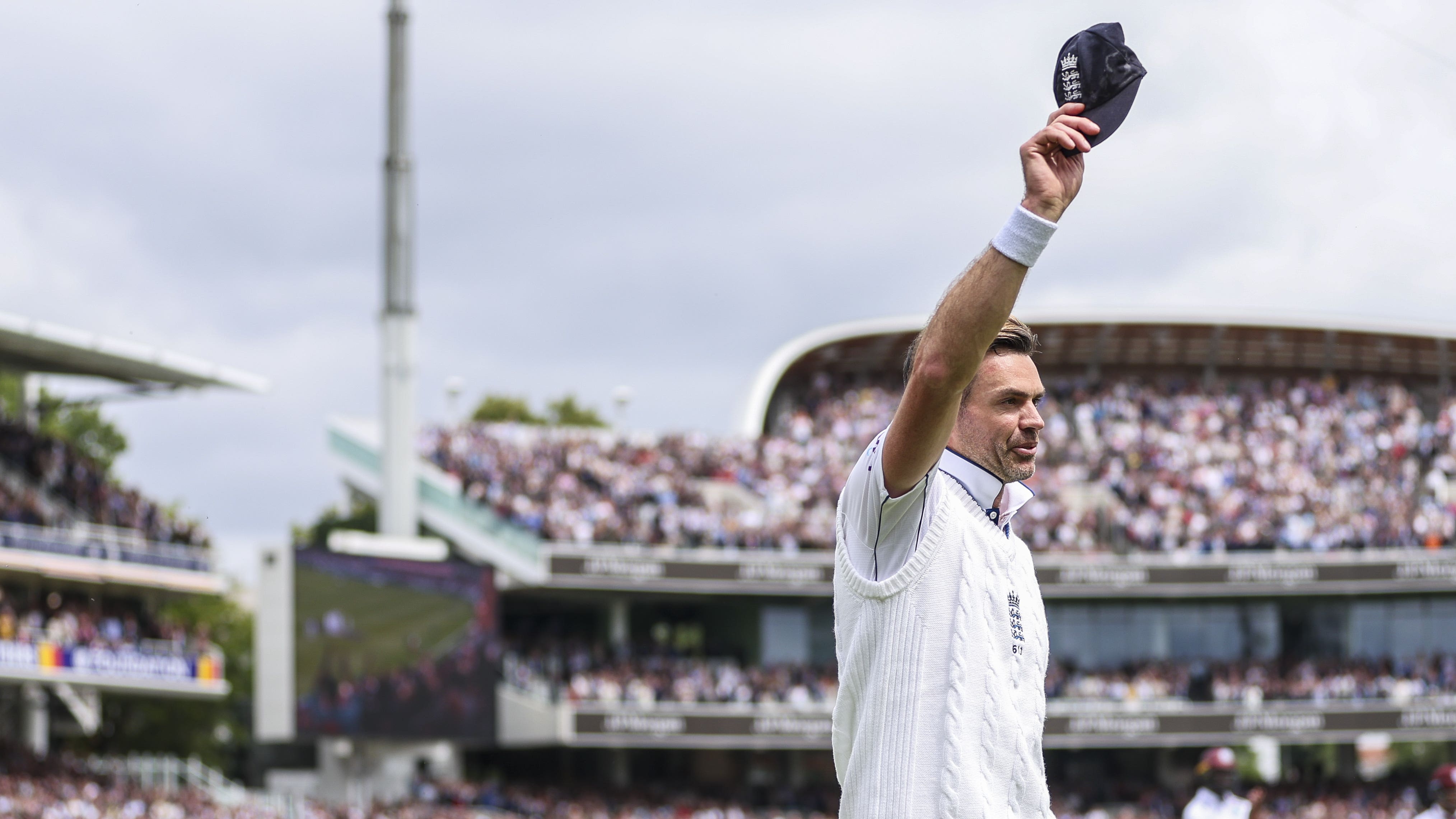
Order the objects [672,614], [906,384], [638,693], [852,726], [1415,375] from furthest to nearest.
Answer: [1415,375]
[672,614]
[638,693]
[852,726]
[906,384]

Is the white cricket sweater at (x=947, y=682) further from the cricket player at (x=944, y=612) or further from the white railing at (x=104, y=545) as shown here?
the white railing at (x=104, y=545)

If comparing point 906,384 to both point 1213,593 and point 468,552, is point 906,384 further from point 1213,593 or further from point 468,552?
point 1213,593

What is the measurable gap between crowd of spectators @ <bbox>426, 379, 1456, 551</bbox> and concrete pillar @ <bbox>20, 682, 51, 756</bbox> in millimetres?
10039

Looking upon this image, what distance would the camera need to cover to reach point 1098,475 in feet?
147

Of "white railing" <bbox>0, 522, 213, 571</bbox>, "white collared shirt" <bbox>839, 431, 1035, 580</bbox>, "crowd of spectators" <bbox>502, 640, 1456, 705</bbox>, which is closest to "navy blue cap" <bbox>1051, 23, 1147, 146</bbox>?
"white collared shirt" <bbox>839, 431, 1035, 580</bbox>

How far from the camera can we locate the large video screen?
3488 cm

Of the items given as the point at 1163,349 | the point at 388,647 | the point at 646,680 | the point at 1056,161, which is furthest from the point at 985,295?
the point at 1163,349

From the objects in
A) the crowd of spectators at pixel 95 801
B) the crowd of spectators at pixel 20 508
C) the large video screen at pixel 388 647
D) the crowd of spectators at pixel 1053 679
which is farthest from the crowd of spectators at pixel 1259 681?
the crowd of spectators at pixel 20 508

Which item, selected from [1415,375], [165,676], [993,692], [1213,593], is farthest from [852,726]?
[1415,375]

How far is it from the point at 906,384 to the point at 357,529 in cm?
5775

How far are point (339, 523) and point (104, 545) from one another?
28.4m

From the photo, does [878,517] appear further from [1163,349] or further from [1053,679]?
[1163,349]

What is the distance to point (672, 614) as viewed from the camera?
147ft

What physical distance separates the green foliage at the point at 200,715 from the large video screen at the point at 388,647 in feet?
51.6
